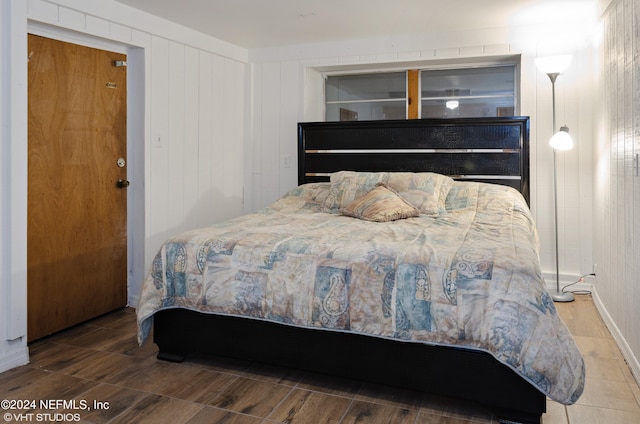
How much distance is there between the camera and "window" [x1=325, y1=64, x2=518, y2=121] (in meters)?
4.27

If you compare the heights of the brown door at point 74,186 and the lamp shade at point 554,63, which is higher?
the lamp shade at point 554,63

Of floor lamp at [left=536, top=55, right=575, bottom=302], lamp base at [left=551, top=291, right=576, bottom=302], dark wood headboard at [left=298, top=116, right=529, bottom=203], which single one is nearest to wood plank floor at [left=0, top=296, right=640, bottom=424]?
lamp base at [left=551, top=291, right=576, bottom=302]

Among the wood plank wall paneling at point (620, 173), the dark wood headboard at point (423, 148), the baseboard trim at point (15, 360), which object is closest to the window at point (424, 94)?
the dark wood headboard at point (423, 148)

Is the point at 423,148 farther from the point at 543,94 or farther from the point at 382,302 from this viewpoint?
the point at 382,302

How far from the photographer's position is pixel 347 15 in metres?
3.75

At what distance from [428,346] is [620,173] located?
1683 millimetres

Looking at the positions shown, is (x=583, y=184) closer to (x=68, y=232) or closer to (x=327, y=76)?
(x=327, y=76)

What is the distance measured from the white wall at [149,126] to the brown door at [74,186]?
0.12 m

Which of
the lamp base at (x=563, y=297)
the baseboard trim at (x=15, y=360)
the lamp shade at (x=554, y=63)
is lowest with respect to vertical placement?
the baseboard trim at (x=15, y=360)

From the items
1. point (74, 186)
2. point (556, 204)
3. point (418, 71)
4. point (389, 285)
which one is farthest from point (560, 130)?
point (74, 186)

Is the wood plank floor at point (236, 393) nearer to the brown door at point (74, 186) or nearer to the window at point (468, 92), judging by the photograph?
the brown door at point (74, 186)

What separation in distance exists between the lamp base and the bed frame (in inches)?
31.3

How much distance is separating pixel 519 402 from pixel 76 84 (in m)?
3.15

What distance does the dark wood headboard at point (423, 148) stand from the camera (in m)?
3.94
